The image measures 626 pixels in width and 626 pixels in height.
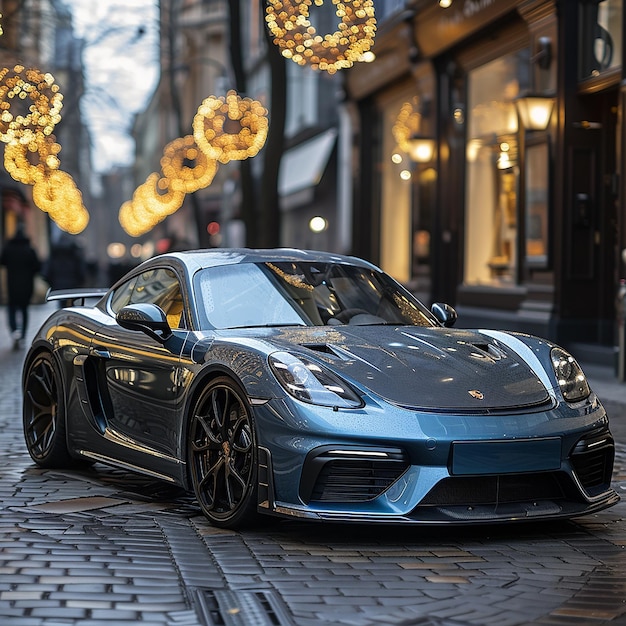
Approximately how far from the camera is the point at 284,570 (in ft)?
16.7

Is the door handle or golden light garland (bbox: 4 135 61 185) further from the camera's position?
golden light garland (bbox: 4 135 61 185)

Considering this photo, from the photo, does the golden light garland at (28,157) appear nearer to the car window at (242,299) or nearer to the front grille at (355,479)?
the car window at (242,299)

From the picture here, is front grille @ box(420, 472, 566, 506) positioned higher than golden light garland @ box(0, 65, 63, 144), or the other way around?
golden light garland @ box(0, 65, 63, 144)

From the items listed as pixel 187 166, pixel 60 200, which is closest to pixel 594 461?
pixel 60 200

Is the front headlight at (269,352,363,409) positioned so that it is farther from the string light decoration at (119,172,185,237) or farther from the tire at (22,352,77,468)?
the string light decoration at (119,172,185,237)

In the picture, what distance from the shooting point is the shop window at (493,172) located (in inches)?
711

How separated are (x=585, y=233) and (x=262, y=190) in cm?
634

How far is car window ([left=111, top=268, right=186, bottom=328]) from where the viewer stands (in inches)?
267

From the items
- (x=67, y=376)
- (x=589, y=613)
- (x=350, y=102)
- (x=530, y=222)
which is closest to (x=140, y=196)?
(x=350, y=102)

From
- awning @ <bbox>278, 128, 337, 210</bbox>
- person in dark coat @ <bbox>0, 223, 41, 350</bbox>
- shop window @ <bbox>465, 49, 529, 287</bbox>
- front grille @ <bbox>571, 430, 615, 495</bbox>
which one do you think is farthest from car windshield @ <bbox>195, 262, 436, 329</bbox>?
awning @ <bbox>278, 128, 337, 210</bbox>

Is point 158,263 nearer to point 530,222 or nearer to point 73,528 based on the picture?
point 73,528

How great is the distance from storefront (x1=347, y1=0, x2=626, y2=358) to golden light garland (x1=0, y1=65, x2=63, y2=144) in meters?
5.65

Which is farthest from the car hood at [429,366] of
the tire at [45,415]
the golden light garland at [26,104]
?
the golden light garland at [26,104]

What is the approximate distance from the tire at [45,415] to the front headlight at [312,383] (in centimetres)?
226
